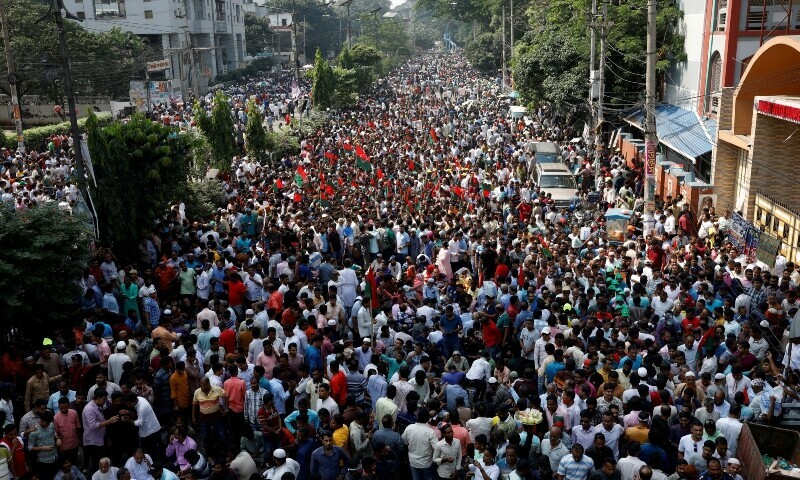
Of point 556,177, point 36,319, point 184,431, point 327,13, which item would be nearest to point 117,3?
point 327,13

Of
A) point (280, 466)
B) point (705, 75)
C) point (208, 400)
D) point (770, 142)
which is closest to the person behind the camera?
point (280, 466)

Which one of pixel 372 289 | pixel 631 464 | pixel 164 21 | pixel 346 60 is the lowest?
pixel 631 464

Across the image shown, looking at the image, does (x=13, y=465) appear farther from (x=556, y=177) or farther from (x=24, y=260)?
(x=556, y=177)

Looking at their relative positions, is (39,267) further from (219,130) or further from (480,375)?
(219,130)

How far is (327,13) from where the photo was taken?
99.6 meters

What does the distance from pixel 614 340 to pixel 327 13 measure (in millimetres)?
94744

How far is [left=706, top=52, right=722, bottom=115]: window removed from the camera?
2314cm

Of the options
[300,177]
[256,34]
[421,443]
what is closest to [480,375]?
[421,443]

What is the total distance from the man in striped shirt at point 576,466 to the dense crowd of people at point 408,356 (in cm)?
1

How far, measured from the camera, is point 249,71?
7406cm

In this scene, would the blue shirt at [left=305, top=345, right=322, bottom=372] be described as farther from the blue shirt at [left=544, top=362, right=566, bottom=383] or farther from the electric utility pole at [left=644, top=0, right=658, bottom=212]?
the electric utility pole at [left=644, top=0, right=658, bottom=212]

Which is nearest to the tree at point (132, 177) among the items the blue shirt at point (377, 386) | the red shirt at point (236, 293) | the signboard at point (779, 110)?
the red shirt at point (236, 293)

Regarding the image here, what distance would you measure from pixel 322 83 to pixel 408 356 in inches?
1435

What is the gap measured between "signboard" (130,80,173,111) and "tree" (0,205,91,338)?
26.6 meters
